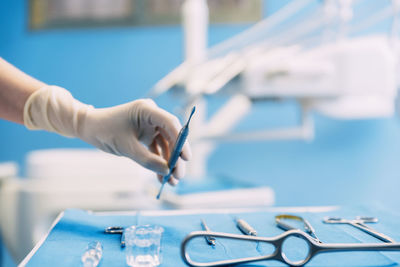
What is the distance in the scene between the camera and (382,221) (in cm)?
76

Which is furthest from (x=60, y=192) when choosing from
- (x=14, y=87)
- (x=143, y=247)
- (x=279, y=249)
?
(x=279, y=249)

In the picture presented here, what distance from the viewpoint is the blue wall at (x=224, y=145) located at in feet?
7.29

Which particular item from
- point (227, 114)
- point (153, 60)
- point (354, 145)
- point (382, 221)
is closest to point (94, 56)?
point (153, 60)

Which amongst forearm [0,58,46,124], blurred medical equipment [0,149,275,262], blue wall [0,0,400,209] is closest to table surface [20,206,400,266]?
forearm [0,58,46,124]

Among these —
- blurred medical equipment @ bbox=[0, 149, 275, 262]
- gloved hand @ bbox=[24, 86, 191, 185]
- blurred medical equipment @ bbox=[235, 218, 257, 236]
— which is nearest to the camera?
blurred medical equipment @ bbox=[235, 218, 257, 236]

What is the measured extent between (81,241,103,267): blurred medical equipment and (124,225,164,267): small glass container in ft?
0.12

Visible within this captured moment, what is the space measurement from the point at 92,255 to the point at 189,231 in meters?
0.20

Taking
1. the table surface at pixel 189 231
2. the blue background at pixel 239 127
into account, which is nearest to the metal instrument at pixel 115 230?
the table surface at pixel 189 231

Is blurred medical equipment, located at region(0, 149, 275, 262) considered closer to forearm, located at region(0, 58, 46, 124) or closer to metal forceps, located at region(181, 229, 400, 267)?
forearm, located at region(0, 58, 46, 124)

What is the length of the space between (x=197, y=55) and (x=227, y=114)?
0.28 meters

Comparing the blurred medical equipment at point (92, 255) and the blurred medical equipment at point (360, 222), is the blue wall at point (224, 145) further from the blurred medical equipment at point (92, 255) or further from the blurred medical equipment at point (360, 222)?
the blurred medical equipment at point (92, 255)

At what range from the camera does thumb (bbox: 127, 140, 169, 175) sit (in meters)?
0.81

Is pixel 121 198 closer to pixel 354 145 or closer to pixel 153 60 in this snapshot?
pixel 153 60

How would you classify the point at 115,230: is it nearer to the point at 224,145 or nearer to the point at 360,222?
the point at 360,222
